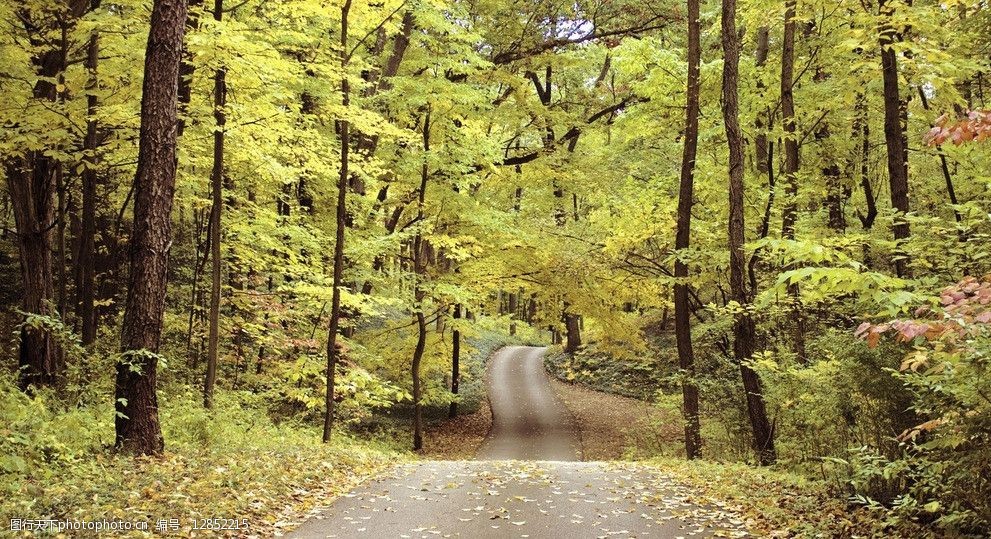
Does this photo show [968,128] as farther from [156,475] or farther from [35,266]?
[35,266]

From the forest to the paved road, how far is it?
469mm

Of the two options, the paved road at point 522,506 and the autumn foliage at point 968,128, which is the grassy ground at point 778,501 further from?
the autumn foliage at point 968,128

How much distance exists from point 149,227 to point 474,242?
1137cm

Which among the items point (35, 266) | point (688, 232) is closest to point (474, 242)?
point (688, 232)

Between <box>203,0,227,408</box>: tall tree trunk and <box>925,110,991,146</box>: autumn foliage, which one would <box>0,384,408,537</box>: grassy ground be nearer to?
<box>203,0,227,408</box>: tall tree trunk

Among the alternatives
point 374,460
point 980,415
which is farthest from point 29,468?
point 980,415

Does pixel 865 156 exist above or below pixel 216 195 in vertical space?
above

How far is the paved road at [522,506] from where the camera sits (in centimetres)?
666

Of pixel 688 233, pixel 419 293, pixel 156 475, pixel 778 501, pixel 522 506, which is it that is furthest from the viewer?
pixel 419 293

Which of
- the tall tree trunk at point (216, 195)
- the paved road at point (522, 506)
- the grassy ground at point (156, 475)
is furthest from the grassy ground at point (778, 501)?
the tall tree trunk at point (216, 195)

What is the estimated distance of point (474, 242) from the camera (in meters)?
18.4

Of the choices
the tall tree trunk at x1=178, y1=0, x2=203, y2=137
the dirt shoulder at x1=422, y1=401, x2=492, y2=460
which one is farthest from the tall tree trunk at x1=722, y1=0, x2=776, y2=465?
the dirt shoulder at x1=422, y1=401, x2=492, y2=460

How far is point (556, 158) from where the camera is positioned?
20.4 metres

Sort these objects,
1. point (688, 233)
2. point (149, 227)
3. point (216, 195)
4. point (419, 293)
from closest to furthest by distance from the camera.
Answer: point (149, 227) < point (216, 195) < point (688, 233) < point (419, 293)
